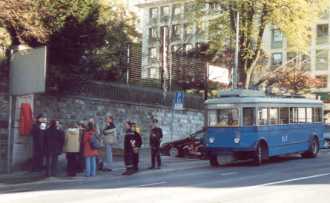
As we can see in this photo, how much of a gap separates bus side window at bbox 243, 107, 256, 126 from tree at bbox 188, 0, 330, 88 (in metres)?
12.0

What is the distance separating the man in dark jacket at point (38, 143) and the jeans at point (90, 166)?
4.96 ft

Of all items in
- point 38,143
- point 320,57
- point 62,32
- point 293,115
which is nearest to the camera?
point 38,143

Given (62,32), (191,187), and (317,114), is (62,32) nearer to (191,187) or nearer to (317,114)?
(191,187)

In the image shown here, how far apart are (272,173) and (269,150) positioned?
4.86 meters

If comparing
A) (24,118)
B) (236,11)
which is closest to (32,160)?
(24,118)

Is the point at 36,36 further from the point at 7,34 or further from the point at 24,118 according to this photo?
the point at 24,118

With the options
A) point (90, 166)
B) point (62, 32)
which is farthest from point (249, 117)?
point (62, 32)

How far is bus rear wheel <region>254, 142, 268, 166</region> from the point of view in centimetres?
2216

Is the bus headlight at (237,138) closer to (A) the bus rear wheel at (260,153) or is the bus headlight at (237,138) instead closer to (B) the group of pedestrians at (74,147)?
(A) the bus rear wheel at (260,153)

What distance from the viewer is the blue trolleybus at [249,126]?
22.1m

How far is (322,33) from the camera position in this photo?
72250 millimetres

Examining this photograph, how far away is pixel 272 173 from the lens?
18.2 metres

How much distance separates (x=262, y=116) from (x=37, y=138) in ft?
27.9

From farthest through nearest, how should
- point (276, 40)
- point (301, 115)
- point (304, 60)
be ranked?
1. point (276, 40)
2. point (304, 60)
3. point (301, 115)
